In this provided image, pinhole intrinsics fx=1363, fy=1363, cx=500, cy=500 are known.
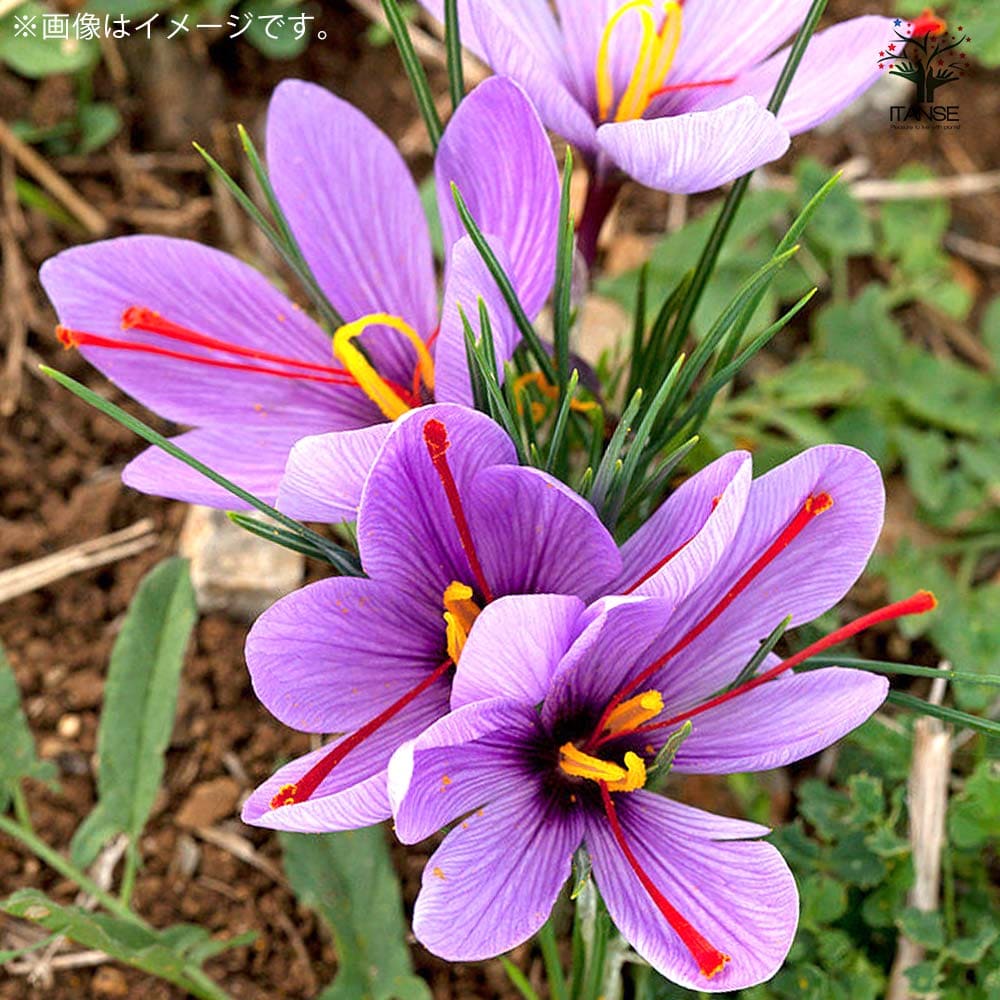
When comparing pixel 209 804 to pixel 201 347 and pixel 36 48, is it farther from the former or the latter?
pixel 36 48

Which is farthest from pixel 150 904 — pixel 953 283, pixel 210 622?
pixel 953 283

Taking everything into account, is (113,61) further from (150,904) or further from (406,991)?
(406,991)

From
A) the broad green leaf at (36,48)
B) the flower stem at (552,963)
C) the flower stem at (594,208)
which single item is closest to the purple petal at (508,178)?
the flower stem at (594,208)

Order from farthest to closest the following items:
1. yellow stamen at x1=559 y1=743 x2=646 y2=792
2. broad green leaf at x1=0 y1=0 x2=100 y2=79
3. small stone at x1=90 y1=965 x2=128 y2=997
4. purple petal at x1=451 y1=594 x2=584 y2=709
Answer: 1. broad green leaf at x1=0 y1=0 x2=100 y2=79
2. small stone at x1=90 y1=965 x2=128 y2=997
3. yellow stamen at x1=559 y1=743 x2=646 y2=792
4. purple petal at x1=451 y1=594 x2=584 y2=709

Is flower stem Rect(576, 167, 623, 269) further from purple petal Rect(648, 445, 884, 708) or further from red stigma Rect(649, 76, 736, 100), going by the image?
purple petal Rect(648, 445, 884, 708)

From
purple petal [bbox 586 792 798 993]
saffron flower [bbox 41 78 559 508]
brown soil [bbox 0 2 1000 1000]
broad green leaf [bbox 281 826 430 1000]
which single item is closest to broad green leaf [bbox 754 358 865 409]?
brown soil [bbox 0 2 1000 1000]

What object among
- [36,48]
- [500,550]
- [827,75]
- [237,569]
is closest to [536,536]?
[500,550]

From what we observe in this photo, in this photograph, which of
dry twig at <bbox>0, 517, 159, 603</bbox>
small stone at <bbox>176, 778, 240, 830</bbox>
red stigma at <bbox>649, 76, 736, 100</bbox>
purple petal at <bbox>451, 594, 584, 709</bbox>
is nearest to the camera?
purple petal at <bbox>451, 594, 584, 709</bbox>
